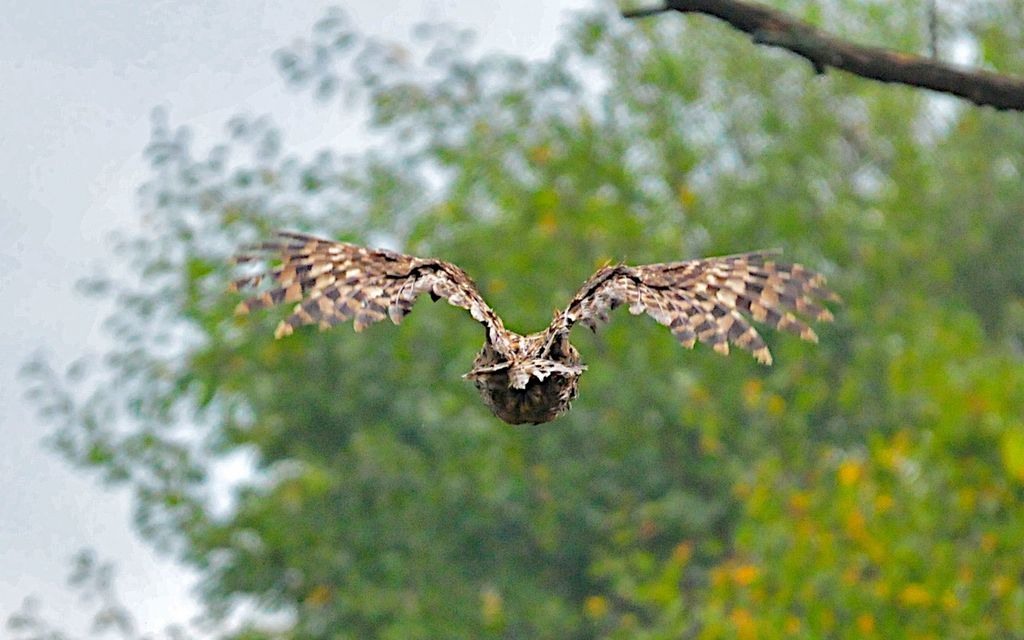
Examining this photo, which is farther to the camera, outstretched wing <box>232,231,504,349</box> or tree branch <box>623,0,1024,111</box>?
tree branch <box>623,0,1024,111</box>

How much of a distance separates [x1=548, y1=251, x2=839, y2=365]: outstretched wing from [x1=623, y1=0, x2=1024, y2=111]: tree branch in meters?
0.63

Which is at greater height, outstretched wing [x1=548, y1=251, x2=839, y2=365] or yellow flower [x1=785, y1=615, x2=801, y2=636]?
outstretched wing [x1=548, y1=251, x2=839, y2=365]

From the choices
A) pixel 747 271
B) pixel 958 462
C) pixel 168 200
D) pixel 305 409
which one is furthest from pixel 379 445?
pixel 747 271

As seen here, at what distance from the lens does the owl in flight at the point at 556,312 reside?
18.7ft

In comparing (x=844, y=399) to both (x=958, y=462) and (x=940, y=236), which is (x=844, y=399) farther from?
(x=940, y=236)

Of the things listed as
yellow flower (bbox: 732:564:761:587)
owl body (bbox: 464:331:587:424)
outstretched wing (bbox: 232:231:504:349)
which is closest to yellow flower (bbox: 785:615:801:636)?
yellow flower (bbox: 732:564:761:587)

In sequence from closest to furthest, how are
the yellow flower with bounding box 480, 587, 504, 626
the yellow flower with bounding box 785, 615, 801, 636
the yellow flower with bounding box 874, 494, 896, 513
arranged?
the yellow flower with bounding box 785, 615, 801, 636
the yellow flower with bounding box 874, 494, 896, 513
the yellow flower with bounding box 480, 587, 504, 626

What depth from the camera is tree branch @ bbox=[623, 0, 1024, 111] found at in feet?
20.7

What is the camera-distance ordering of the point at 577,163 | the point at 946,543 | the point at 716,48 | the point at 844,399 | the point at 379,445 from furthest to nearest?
the point at 716,48, the point at 577,163, the point at 379,445, the point at 844,399, the point at 946,543

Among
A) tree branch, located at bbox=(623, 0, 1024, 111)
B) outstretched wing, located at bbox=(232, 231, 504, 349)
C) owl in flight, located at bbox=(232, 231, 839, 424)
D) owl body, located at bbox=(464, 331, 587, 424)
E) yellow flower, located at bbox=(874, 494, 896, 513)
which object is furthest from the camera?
yellow flower, located at bbox=(874, 494, 896, 513)

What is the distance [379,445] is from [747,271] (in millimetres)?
9746

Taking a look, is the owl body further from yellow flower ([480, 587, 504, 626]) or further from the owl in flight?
yellow flower ([480, 587, 504, 626])

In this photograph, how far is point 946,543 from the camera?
40.6 ft

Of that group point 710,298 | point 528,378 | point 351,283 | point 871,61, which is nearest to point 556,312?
point 710,298
